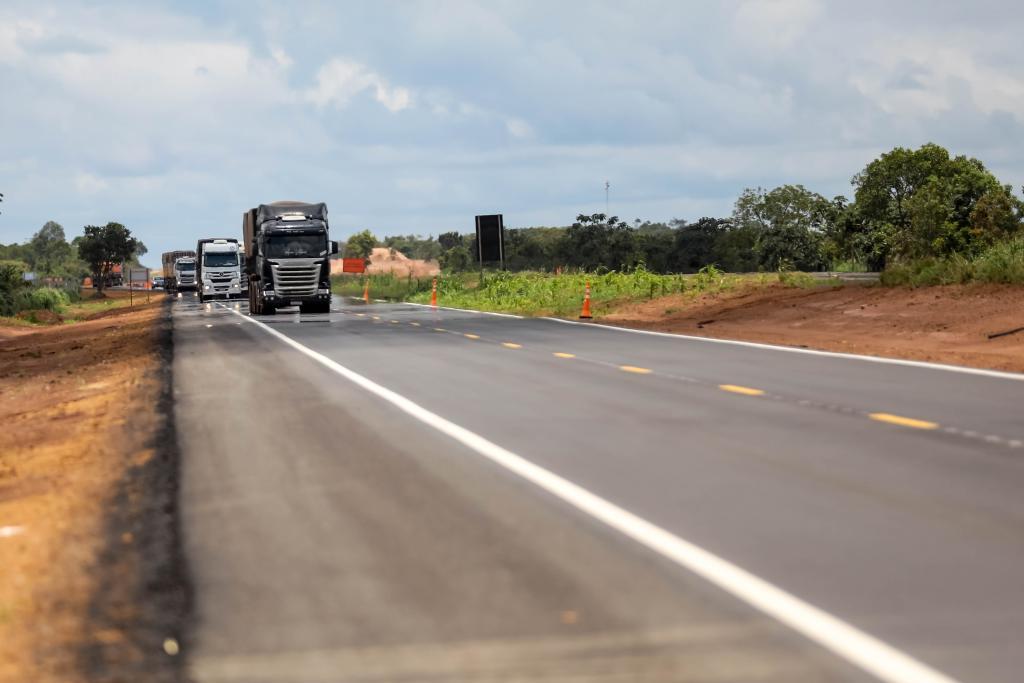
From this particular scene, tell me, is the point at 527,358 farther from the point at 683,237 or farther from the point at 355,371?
the point at 683,237

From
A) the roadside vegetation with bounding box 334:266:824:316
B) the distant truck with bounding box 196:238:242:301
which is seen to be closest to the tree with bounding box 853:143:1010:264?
the roadside vegetation with bounding box 334:266:824:316

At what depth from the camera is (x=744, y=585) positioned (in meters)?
6.16

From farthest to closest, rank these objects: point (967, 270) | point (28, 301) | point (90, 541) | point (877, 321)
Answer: point (28, 301) < point (967, 270) < point (877, 321) < point (90, 541)

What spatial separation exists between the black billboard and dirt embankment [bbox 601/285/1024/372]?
16.9 m

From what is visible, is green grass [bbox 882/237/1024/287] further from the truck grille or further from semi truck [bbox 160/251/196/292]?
semi truck [bbox 160/251/196/292]

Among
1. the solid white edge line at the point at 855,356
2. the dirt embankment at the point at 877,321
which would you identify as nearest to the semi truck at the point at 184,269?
the dirt embankment at the point at 877,321

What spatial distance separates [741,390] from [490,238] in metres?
40.5

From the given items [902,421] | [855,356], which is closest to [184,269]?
[855,356]

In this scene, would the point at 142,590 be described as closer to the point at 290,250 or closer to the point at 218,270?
the point at 290,250

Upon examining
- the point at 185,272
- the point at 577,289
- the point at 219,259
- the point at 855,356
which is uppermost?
the point at 219,259

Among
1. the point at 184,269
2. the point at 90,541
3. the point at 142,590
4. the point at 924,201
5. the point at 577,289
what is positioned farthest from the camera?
the point at 184,269

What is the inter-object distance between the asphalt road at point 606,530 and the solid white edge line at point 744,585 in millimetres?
26

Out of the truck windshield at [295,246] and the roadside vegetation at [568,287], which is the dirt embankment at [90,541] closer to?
the truck windshield at [295,246]

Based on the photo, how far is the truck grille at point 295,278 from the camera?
139ft
